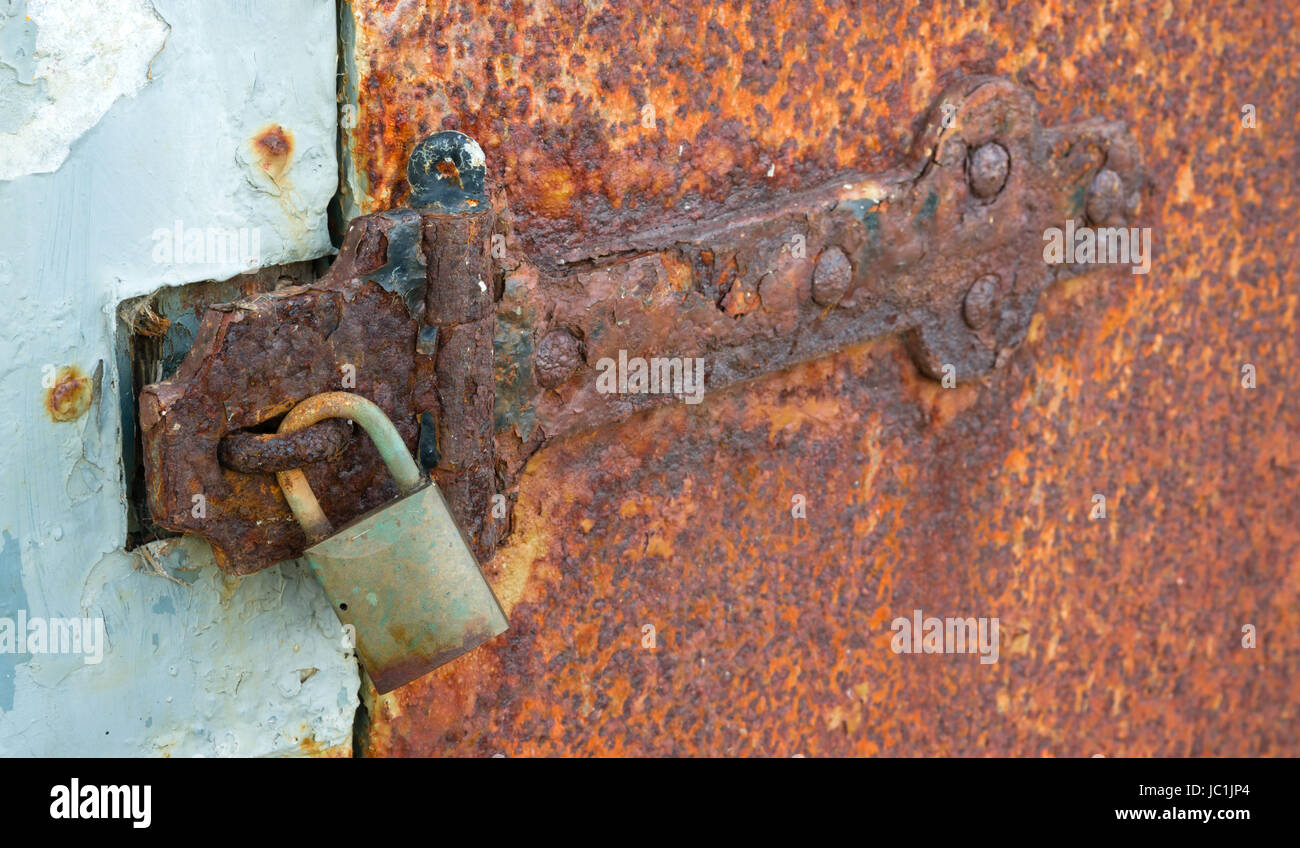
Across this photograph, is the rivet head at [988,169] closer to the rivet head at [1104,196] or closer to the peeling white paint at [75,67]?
the rivet head at [1104,196]

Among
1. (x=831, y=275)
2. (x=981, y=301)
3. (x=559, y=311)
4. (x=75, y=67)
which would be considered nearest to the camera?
(x=75, y=67)

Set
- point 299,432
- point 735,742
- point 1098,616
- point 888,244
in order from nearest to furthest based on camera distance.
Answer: point 299,432 → point 888,244 → point 735,742 → point 1098,616

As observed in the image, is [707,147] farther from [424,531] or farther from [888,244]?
[424,531]

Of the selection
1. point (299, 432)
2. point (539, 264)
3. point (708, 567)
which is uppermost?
point (539, 264)

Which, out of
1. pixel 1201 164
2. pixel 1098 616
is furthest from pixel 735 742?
pixel 1201 164

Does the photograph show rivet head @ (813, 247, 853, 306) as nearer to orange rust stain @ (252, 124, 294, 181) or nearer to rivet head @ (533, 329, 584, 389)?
rivet head @ (533, 329, 584, 389)

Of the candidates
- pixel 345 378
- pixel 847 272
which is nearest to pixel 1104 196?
pixel 847 272

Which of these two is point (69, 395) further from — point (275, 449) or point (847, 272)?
point (847, 272)

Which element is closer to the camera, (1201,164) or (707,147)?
(707,147)
